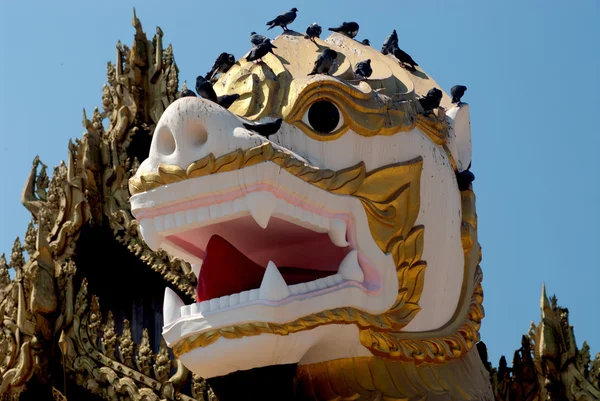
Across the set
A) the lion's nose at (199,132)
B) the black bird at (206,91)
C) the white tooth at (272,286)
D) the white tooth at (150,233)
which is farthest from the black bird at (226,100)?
the white tooth at (272,286)

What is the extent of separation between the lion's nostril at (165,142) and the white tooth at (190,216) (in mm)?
232

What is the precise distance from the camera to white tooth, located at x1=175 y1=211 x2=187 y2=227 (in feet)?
20.0

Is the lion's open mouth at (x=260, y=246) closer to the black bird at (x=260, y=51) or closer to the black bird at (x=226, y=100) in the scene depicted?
the black bird at (x=226, y=100)

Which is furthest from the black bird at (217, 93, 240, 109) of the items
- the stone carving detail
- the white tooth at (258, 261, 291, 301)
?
the stone carving detail

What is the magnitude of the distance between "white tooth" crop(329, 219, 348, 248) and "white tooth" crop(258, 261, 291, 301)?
0.31m

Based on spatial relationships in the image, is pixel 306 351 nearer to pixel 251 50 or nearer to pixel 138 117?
pixel 251 50

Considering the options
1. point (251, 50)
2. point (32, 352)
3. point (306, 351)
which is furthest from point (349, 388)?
point (32, 352)

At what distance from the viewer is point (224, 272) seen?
6254 millimetres

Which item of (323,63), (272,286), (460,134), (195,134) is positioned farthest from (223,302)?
(460,134)

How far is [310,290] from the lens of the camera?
6.15m

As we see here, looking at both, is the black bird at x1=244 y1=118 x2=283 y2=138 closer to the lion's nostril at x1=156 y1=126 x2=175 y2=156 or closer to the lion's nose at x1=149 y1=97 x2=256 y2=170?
the lion's nose at x1=149 y1=97 x2=256 y2=170

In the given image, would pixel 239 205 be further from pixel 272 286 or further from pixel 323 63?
pixel 323 63

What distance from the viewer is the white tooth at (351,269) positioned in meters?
6.21

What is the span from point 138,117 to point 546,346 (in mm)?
3076
